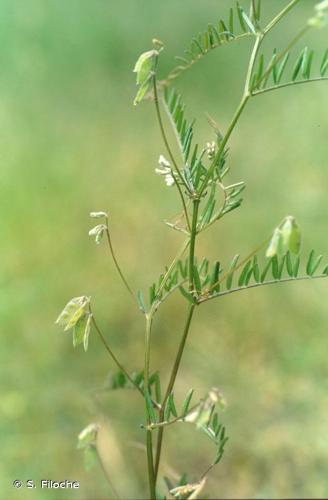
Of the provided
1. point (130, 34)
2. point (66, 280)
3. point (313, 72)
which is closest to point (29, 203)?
point (66, 280)

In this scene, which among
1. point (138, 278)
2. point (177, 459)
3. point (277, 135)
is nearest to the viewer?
point (177, 459)

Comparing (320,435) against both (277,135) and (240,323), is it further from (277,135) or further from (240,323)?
(277,135)

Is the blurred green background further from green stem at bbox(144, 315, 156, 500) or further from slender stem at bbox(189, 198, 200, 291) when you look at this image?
slender stem at bbox(189, 198, 200, 291)

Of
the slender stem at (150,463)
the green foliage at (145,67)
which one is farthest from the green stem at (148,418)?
the green foliage at (145,67)

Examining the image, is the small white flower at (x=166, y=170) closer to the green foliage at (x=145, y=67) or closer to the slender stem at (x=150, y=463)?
the green foliage at (x=145, y=67)

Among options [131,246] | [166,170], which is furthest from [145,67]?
[131,246]

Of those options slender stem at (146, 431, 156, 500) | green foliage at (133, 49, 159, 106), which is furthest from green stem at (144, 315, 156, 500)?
green foliage at (133, 49, 159, 106)

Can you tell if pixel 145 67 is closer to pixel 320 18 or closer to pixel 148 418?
pixel 320 18

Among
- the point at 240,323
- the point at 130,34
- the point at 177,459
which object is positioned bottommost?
the point at 177,459
